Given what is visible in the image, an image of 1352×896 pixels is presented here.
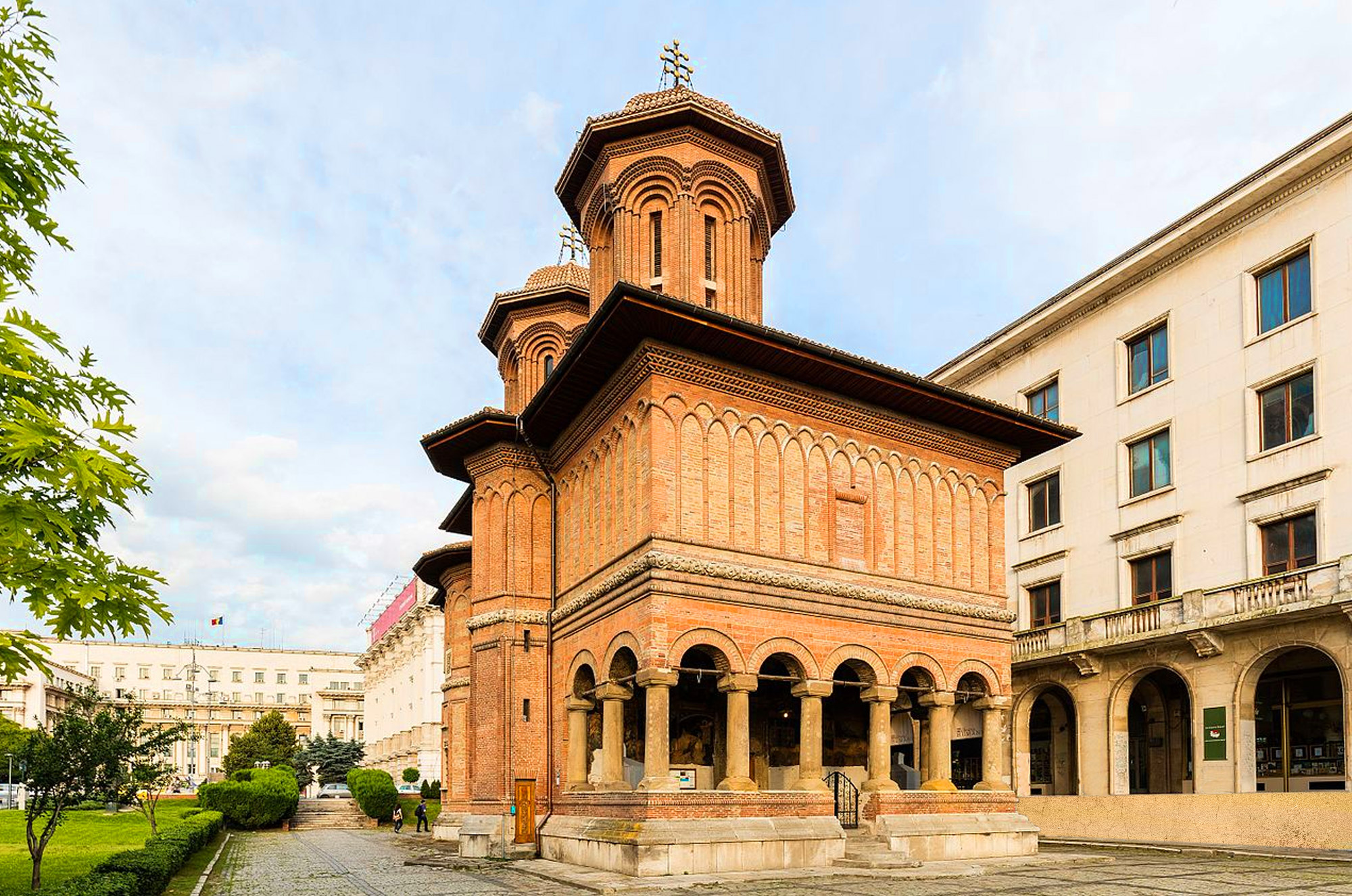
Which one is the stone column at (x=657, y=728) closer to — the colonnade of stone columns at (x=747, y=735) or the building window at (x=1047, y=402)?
the colonnade of stone columns at (x=747, y=735)

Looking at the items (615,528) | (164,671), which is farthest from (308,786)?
(615,528)

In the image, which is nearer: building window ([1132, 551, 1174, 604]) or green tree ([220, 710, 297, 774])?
building window ([1132, 551, 1174, 604])

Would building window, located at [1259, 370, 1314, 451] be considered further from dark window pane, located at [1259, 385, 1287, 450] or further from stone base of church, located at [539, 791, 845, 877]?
stone base of church, located at [539, 791, 845, 877]

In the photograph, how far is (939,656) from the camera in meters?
23.5

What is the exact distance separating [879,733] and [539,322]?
18.3m

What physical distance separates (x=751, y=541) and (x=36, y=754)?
13121 mm

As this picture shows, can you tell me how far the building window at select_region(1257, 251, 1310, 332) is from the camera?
26875 mm

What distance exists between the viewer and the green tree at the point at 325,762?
7712 cm

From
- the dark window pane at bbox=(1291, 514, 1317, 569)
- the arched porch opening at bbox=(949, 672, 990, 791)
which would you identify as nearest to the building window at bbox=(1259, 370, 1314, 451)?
the dark window pane at bbox=(1291, 514, 1317, 569)

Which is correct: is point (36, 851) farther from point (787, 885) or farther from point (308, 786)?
point (308, 786)

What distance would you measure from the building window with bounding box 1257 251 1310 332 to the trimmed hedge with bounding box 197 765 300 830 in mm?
38393

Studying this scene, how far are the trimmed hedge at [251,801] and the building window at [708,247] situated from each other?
93.3ft

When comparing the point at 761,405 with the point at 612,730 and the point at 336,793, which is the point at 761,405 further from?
the point at 336,793

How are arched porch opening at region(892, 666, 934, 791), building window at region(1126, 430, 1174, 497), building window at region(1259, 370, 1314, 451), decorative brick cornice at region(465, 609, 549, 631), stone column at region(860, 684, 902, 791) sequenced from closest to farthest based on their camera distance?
stone column at region(860, 684, 902, 791) < arched porch opening at region(892, 666, 934, 791) < decorative brick cornice at region(465, 609, 549, 631) < building window at region(1259, 370, 1314, 451) < building window at region(1126, 430, 1174, 497)
